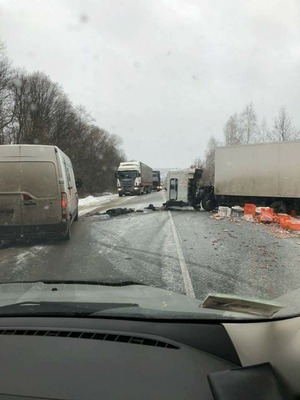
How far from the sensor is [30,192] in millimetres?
10352

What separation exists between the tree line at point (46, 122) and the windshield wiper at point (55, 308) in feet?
157

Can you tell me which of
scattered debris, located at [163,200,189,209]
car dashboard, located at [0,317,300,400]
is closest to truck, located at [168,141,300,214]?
scattered debris, located at [163,200,189,209]

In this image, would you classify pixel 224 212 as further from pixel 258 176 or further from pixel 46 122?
pixel 46 122

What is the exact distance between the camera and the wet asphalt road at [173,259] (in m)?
7.00

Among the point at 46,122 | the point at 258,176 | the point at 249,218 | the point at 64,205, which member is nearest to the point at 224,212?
the point at 249,218

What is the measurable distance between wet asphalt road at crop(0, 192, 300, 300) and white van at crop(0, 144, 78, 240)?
54cm

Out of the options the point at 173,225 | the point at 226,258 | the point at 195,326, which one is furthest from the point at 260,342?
the point at 173,225

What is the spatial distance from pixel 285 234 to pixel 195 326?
40.0 ft

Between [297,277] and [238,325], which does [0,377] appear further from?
[297,277]

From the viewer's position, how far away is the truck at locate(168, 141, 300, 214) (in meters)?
21.6

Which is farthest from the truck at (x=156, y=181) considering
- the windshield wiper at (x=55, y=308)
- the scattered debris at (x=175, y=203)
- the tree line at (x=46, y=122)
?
the windshield wiper at (x=55, y=308)

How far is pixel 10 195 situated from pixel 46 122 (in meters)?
46.7

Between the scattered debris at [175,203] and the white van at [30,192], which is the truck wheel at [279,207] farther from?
the white van at [30,192]

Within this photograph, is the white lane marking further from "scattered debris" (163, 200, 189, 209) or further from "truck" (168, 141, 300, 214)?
"scattered debris" (163, 200, 189, 209)
